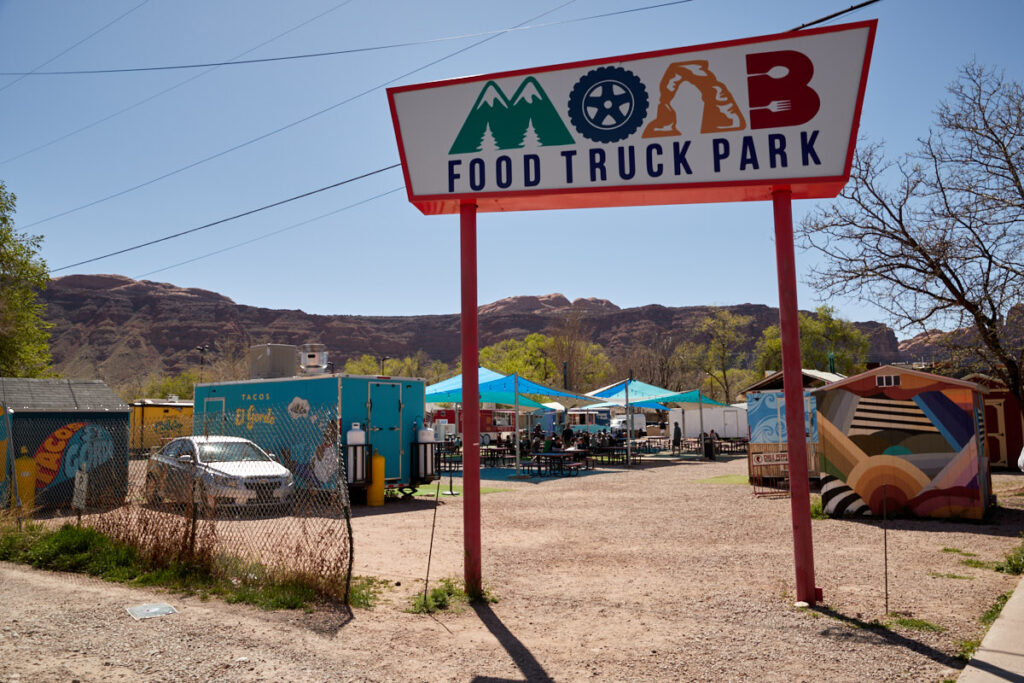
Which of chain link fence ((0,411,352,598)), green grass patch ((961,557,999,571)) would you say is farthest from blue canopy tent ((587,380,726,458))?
green grass patch ((961,557,999,571))

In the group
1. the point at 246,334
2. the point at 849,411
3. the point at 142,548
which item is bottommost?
the point at 142,548

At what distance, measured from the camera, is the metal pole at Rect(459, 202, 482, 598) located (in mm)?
6605

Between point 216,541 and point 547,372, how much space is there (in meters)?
60.2

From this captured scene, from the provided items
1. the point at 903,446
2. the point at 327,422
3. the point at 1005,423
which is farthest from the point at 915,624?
the point at 1005,423

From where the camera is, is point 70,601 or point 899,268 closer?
point 70,601

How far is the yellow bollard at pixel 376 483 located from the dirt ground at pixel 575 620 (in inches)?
165

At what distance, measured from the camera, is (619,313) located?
14388 centimetres

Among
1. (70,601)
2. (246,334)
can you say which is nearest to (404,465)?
(70,601)

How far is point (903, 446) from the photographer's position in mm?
11078

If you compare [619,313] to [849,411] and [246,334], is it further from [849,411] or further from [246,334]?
[849,411]

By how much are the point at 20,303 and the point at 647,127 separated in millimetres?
28843

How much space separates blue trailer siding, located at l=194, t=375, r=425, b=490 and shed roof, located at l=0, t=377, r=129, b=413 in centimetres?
212

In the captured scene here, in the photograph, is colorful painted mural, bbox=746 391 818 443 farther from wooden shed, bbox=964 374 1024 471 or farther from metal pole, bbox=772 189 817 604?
metal pole, bbox=772 189 817 604

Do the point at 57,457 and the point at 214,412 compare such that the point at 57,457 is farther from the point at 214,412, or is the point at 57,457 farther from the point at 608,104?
the point at 608,104
